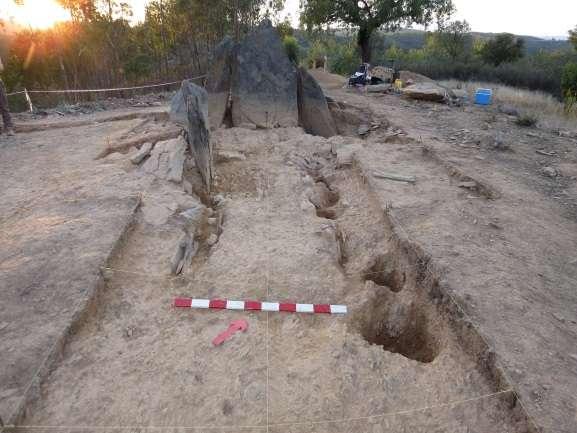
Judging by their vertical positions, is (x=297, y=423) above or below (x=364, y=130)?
below

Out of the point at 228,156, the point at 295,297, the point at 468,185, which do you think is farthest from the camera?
the point at 228,156

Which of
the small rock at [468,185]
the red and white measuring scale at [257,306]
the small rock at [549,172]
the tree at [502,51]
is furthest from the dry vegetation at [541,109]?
the tree at [502,51]

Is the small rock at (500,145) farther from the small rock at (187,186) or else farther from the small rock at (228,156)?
the small rock at (187,186)

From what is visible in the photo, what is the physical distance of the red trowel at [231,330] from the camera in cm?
313

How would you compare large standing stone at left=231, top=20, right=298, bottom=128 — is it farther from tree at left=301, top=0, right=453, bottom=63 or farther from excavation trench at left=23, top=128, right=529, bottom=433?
tree at left=301, top=0, right=453, bottom=63

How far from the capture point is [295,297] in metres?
3.72

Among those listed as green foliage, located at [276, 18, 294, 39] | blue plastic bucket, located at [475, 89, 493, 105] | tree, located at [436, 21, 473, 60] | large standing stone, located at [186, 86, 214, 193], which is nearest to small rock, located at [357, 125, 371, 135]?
large standing stone, located at [186, 86, 214, 193]

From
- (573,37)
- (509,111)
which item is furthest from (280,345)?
(573,37)

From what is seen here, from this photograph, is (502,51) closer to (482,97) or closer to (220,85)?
(482,97)

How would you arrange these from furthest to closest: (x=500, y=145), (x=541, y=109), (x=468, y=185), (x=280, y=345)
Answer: (x=541, y=109), (x=500, y=145), (x=468, y=185), (x=280, y=345)

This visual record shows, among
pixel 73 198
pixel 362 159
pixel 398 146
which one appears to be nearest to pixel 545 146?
pixel 398 146

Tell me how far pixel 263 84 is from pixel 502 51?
22870mm

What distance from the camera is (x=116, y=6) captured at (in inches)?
592

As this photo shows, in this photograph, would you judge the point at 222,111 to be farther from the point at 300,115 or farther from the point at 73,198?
the point at 73,198
